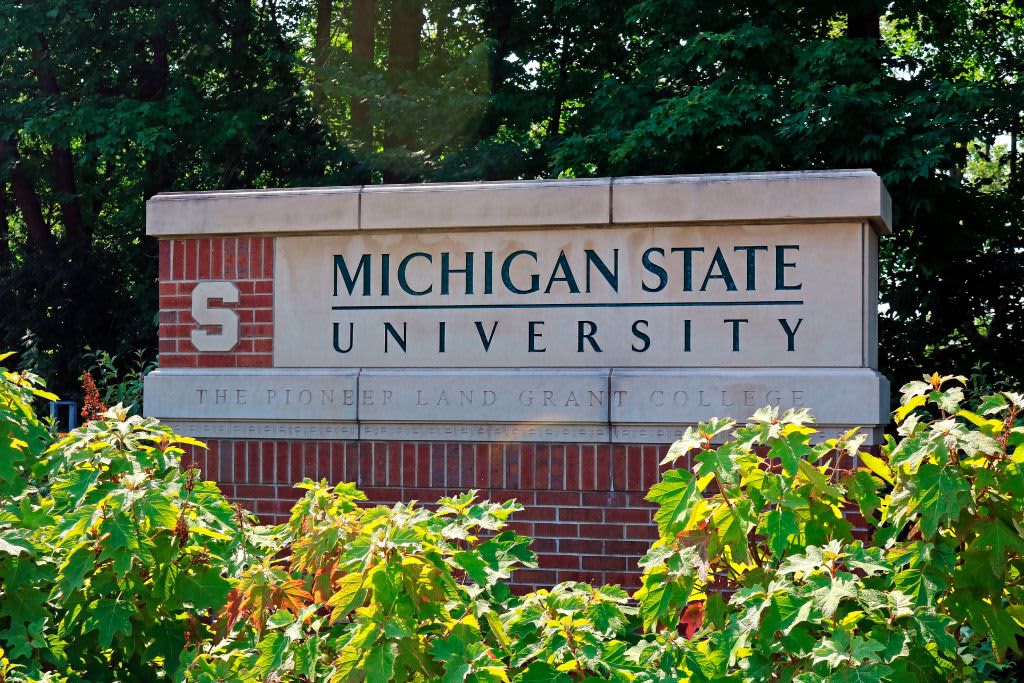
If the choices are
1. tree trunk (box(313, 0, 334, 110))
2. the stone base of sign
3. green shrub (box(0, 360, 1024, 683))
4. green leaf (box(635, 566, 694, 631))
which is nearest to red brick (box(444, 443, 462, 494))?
the stone base of sign

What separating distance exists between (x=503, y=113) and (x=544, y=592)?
1238 cm

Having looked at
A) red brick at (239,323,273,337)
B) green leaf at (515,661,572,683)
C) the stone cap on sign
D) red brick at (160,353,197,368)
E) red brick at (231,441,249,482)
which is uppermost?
the stone cap on sign

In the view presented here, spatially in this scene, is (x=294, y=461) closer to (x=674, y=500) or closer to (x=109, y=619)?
(x=109, y=619)

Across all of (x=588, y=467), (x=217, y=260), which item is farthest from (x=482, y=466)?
(x=217, y=260)

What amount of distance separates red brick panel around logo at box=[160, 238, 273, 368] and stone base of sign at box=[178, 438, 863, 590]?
1.86 ft

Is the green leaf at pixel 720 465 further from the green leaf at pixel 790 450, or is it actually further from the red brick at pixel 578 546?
the red brick at pixel 578 546

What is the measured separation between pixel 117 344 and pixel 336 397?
11321mm

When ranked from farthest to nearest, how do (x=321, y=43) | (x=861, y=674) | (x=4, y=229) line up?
1. (x=4, y=229)
2. (x=321, y=43)
3. (x=861, y=674)

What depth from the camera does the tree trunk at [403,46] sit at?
50.4 feet

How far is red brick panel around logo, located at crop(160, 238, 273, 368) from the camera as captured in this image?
5969mm

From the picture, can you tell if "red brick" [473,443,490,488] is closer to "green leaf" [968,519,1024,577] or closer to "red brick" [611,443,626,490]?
"red brick" [611,443,626,490]

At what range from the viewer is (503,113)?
14977 millimetres

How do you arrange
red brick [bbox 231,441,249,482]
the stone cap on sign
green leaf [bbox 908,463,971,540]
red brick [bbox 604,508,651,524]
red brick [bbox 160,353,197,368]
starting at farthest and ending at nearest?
red brick [bbox 160,353,197,368] < red brick [bbox 231,441,249,482] < red brick [bbox 604,508,651,524] < the stone cap on sign < green leaf [bbox 908,463,971,540]

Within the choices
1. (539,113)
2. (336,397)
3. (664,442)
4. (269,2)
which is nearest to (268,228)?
(336,397)
